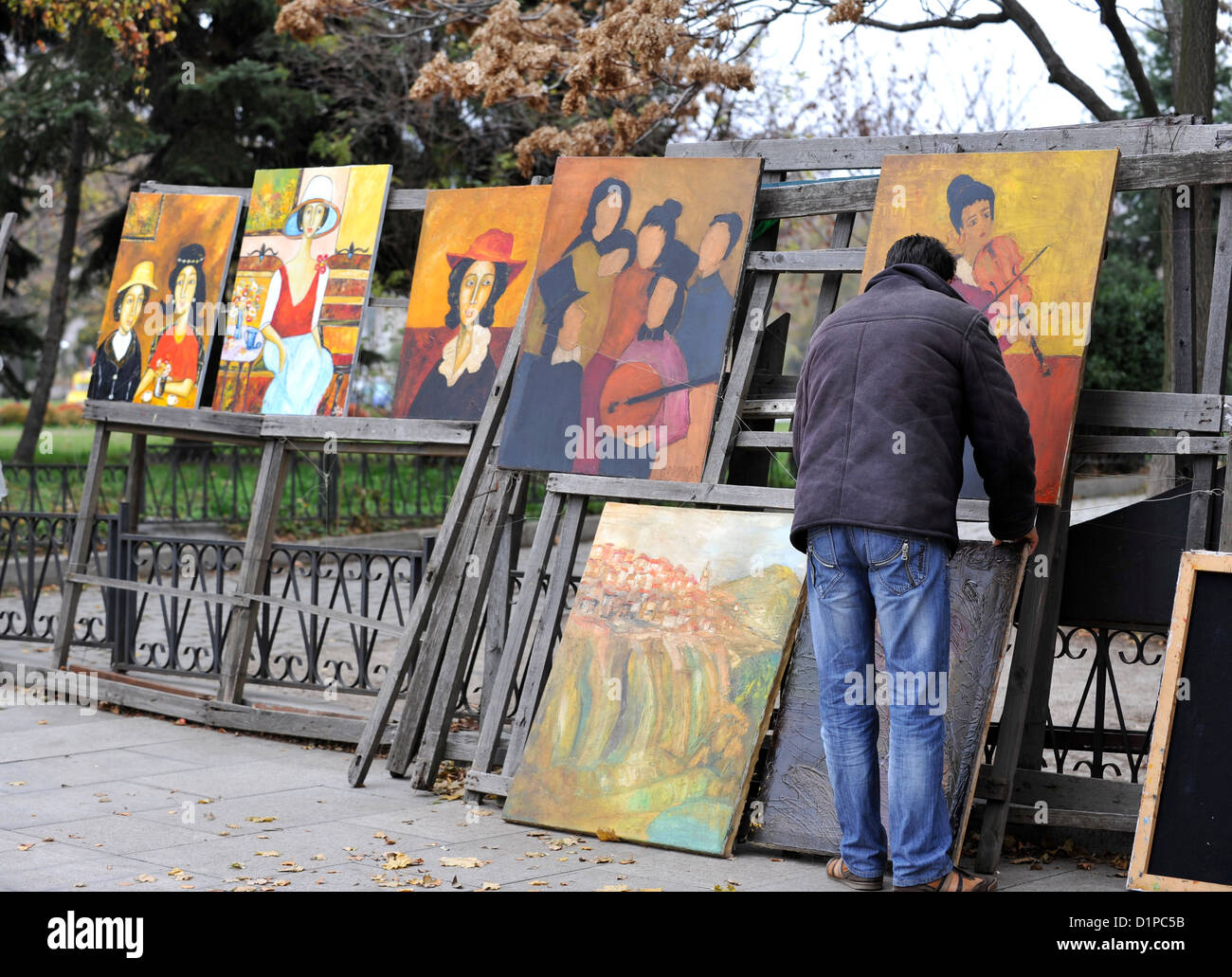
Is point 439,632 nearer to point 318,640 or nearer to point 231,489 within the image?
point 318,640

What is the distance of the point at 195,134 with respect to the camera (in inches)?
827

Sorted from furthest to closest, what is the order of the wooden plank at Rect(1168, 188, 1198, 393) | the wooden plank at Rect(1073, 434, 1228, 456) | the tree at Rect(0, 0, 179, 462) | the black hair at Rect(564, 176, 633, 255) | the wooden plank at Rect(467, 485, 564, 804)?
1. the tree at Rect(0, 0, 179, 462)
2. the black hair at Rect(564, 176, 633, 255)
3. the wooden plank at Rect(467, 485, 564, 804)
4. the wooden plank at Rect(1168, 188, 1198, 393)
5. the wooden plank at Rect(1073, 434, 1228, 456)

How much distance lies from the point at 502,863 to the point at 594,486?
1.95 m

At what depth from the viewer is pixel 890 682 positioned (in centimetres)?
470

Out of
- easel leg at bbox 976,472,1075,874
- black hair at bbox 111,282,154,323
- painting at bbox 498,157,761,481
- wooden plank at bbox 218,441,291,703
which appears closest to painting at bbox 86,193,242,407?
black hair at bbox 111,282,154,323

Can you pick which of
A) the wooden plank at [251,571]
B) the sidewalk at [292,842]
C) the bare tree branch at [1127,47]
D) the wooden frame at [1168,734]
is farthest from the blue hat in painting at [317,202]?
the bare tree branch at [1127,47]

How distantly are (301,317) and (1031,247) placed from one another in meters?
4.63

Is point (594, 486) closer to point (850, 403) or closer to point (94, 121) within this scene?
point (850, 403)

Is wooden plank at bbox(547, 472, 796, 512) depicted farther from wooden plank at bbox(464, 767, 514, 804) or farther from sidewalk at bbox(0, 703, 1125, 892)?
sidewalk at bbox(0, 703, 1125, 892)

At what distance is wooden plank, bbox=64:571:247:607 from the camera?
7.98 meters

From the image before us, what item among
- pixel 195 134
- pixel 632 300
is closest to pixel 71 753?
pixel 632 300

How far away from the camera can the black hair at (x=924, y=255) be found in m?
4.98

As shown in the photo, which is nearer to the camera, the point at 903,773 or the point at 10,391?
the point at 903,773
